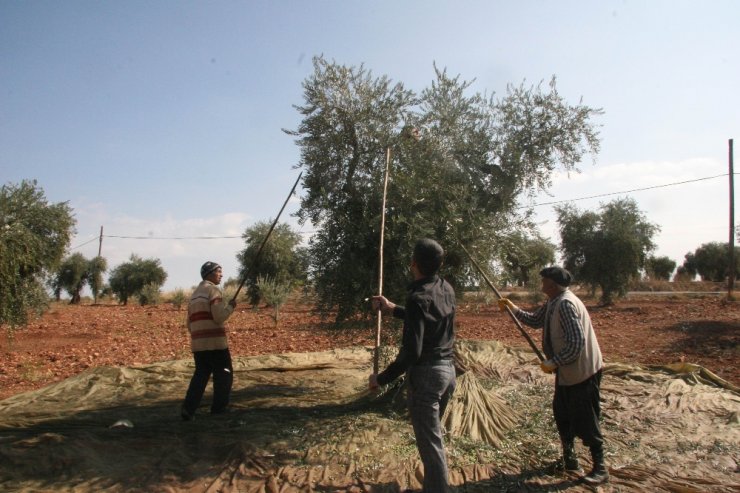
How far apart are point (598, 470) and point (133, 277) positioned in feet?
140

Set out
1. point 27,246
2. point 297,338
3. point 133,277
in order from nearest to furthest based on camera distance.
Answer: point 27,246
point 297,338
point 133,277

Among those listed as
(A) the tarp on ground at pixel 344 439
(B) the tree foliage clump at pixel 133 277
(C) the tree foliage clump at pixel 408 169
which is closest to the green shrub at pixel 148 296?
(B) the tree foliage clump at pixel 133 277

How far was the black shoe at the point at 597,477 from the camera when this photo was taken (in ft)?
15.6

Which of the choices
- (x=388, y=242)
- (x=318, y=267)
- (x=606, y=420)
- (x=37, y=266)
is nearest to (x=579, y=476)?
(x=606, y=420)

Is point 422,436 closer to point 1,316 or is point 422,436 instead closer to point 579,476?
point 579,476

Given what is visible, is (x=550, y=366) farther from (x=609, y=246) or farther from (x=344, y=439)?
(x=609, y=246)

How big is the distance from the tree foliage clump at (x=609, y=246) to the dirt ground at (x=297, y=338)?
253 centimetres

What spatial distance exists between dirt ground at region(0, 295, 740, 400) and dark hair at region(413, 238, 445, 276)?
11.8 ft

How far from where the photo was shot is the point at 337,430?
5914 millimetres

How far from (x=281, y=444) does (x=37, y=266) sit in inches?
469

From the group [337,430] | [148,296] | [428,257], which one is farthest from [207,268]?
[148,296]

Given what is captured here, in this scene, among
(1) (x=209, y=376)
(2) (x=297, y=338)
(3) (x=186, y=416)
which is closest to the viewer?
(3) (x=186, y=416)

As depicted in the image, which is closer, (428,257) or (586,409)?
(428,257)

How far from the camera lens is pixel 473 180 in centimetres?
794
